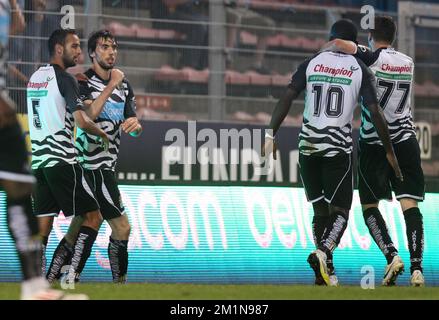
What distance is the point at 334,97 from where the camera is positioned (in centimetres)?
1002

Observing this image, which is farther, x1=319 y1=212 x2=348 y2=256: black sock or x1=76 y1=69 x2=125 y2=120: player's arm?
x1=76 y1=69 x2=125 y2=120: player's arm

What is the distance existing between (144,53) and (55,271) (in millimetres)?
8323

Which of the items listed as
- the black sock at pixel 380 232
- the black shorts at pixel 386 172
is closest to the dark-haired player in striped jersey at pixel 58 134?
the black shorts at pixel 386 172

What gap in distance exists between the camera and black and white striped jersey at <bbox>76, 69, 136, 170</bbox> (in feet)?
34.2

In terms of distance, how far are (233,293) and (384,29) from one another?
3.33 m

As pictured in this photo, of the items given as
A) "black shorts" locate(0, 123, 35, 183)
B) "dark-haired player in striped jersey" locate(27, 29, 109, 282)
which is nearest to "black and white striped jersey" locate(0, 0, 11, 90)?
"black shorts" locate(0, 123, 35, 183)

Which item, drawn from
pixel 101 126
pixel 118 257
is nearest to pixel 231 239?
pixel 118 257

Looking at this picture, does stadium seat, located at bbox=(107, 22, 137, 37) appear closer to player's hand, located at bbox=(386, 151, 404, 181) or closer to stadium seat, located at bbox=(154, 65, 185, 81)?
stadium seat, located at bbox=(154, 65, 185, 81)

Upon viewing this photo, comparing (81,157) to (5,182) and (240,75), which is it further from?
(240,75)

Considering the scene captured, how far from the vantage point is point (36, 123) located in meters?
9.85

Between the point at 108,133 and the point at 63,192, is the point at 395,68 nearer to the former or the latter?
the point at 108,133

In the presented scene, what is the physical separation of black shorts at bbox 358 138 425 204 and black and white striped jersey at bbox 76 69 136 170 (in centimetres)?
222

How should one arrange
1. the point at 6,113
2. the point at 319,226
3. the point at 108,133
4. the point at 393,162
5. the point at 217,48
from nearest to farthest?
the point at 6,113, the point at 393,162, the point at 319,226, the point at 108,133, the point at 217,48
